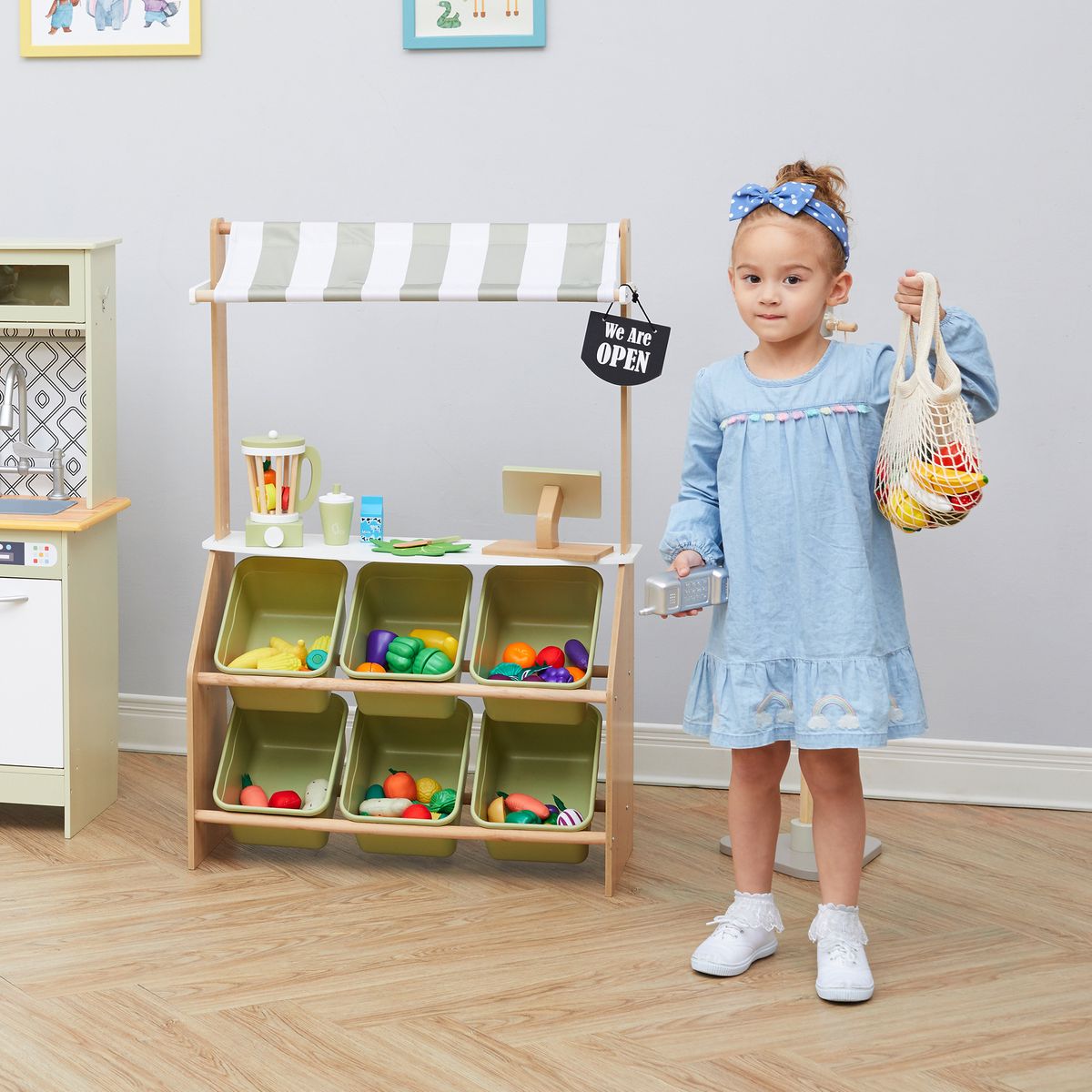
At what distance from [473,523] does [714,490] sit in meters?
1.05

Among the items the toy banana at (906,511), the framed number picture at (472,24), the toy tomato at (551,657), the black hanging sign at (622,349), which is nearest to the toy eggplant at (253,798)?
the toy tomato at (551,657)

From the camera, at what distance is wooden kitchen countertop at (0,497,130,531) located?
8.87ft

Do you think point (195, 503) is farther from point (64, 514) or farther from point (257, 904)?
point (257, 904)

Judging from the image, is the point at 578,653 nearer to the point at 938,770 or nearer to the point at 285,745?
the point at 285,745

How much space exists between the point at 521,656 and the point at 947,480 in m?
1.01

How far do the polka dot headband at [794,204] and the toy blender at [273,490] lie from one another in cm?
102

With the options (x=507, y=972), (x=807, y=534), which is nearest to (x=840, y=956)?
(x=507, y=972)

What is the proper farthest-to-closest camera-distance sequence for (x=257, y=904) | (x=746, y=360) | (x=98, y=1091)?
1. (x=257, y=904)
2. (x=746, y=360)
3. (x=98, y=1091)

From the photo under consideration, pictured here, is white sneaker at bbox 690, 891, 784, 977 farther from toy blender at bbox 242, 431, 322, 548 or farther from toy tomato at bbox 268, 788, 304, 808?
toy blender at bbox 242, 431, 322, 548

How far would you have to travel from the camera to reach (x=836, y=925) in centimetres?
217

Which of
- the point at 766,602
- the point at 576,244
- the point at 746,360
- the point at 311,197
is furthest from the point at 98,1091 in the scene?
the point at 311,197

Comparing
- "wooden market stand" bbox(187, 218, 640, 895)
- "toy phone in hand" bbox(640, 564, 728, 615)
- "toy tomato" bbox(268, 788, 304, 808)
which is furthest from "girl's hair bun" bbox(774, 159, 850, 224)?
"toy tomato" bbox(268, 788, 304, 808)

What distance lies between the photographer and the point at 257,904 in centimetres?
248

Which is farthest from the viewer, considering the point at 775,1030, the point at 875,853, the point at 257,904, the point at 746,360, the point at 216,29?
the point at 216,29
